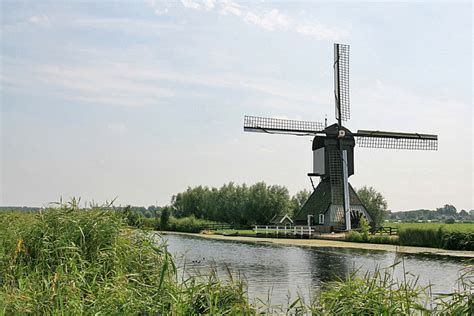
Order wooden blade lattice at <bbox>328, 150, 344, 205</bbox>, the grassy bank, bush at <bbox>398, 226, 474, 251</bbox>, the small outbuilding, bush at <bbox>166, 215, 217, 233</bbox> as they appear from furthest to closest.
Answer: bush at <bbox>166, 215, 217, 233</bbox>, the small outbuilding, wooden blade lattice at <bbox>328, 150, 344, 205</bbox>, bush at <bbox>398, 226, 474, 251</bbox>, the grassy bank

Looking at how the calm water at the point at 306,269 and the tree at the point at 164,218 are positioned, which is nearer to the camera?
the calm water at the point at 306,269

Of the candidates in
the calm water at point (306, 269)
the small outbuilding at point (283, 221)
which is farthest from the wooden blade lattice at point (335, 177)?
the small outbuilding at point (283, 221)

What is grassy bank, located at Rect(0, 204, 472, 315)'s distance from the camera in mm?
5195

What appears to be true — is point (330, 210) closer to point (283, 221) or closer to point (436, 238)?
point (436, 238)

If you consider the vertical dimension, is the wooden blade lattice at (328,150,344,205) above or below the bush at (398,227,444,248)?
above

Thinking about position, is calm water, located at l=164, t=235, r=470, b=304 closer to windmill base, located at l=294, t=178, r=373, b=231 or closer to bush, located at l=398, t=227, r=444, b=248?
bush, located at l=398, t=227, r=444, b=248

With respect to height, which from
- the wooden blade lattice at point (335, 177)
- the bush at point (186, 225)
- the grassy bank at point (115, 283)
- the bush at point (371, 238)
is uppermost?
the wooden blade lattice at point (335, 177)

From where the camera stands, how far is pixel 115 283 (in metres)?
6.24

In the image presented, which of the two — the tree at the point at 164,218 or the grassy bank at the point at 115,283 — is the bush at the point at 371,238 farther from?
the tree at the point at 164,218

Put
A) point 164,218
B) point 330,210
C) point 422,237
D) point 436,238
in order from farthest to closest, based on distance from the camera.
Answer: point 164,218
point 330,210
point 422,237
point 436,238

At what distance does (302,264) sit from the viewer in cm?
1786

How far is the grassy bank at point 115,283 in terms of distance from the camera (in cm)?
520

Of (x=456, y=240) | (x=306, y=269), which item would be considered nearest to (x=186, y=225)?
(x=456, y=240)

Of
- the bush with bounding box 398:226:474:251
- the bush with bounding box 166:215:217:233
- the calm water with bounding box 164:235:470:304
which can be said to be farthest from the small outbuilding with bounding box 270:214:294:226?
the calm water with bounding box 164:235:470:304
